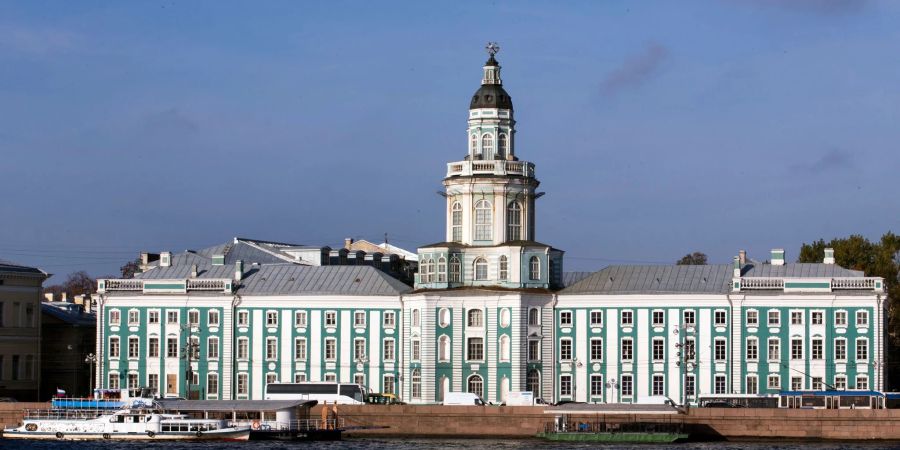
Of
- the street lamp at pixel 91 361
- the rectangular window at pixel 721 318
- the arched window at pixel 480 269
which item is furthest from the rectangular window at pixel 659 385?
the street lamp at pixel 91 361

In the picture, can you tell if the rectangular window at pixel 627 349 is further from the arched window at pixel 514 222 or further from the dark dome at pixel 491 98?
the dark dome at pixel 491 98

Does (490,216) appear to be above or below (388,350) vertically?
above

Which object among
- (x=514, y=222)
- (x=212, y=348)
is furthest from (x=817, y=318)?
(x=212, y=348)

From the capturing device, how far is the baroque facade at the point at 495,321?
4375 inches

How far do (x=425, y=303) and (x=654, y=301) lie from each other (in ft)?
42.6

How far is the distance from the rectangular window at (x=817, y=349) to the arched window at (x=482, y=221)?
19578 mm

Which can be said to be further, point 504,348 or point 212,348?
point 212,348

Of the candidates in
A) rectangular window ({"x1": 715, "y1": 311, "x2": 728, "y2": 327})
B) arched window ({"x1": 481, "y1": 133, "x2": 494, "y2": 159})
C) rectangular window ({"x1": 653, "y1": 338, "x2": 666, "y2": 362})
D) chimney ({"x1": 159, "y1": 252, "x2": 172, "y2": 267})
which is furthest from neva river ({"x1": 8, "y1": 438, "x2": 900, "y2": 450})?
chimney ({"x1": 159, "y1": 252, "x2": 172, "y2": 267})

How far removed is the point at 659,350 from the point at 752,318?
5.48 meters

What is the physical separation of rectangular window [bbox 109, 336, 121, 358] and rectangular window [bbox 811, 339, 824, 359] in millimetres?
40372

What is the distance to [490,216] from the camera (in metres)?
117

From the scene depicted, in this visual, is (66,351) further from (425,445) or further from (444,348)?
(425,445)

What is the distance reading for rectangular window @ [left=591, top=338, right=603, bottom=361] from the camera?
375ft

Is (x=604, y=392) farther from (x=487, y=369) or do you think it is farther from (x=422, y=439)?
(x=422, y=439)
